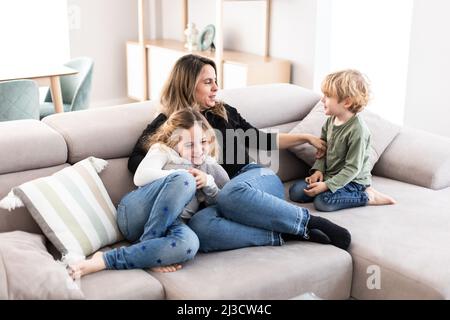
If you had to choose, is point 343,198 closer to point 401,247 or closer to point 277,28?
point 401,247

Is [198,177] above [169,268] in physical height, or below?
above

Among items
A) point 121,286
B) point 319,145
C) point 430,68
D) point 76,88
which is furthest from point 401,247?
point 76,88

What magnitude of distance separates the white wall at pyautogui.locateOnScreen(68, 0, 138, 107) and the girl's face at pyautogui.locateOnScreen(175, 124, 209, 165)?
3299 mm

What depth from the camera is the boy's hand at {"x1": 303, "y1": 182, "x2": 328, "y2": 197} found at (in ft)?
7.50

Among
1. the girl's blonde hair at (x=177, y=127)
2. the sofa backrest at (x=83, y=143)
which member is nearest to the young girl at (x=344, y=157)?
the sofa backrest at (x=83, y=143)

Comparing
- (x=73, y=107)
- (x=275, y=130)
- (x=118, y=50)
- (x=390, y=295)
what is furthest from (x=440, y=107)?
(x=118, y=50)

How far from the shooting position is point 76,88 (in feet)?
12.7

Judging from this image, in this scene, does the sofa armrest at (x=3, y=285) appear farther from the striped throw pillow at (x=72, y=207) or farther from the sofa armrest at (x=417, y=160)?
the sofa armrest at (x=417, y=160)

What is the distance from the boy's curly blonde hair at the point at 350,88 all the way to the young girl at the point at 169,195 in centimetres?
51

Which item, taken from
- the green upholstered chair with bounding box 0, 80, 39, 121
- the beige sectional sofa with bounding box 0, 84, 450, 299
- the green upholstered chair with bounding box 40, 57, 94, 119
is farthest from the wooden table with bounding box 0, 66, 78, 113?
the beige sectional sofa with bounding box 0, 84, 450, 299

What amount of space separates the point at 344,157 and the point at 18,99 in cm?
165

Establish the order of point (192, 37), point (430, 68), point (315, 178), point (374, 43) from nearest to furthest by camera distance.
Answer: point (315, 178) → point (430, 68) → point (374, 43) → point (192, 37)

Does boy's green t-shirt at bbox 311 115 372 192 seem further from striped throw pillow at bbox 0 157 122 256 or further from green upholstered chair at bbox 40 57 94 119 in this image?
green upholstered chair at bbox 40 57 94 119

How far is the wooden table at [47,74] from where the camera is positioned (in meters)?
3.40
